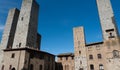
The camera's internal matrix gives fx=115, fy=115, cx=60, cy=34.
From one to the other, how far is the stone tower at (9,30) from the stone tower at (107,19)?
3053 centimetres

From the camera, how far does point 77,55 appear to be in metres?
37.1

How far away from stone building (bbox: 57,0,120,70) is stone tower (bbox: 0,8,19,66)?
22.2 m

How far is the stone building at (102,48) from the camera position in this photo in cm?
3077

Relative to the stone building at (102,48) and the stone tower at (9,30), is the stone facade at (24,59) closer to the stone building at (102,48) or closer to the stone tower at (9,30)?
the stone tower at (9,30)

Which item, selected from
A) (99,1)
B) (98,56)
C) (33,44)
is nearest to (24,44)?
(33,44)

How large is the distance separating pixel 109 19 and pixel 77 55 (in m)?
14.9

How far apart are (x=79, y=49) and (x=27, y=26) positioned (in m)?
18.0

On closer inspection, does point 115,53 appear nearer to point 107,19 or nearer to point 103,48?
point 103,48

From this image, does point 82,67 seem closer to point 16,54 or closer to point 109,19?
point 109,19

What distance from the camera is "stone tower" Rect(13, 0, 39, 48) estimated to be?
1329 inches

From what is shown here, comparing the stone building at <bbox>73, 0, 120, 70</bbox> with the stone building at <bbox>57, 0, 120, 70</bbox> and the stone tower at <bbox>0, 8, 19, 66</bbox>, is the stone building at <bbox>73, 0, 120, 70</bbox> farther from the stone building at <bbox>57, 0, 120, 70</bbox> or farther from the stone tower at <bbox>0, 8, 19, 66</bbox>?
the stone tower at <bbox>0, 8, 19, 66</bbox>

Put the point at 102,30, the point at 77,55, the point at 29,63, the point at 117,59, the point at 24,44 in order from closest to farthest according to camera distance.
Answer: the point at 29,63 < the point at 117,59 < the point at 24,44 < the point at 102,30 < the point at 77,55

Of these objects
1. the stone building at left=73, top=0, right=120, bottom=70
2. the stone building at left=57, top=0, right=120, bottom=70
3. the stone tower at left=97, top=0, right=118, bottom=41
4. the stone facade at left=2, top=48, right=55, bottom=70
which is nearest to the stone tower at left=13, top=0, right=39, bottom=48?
the stone facade at left=2, top=48, right=55, bottom=70

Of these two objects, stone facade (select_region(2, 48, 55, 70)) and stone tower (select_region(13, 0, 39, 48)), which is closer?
stone facade (select_region(2, 48, 55, 70))
